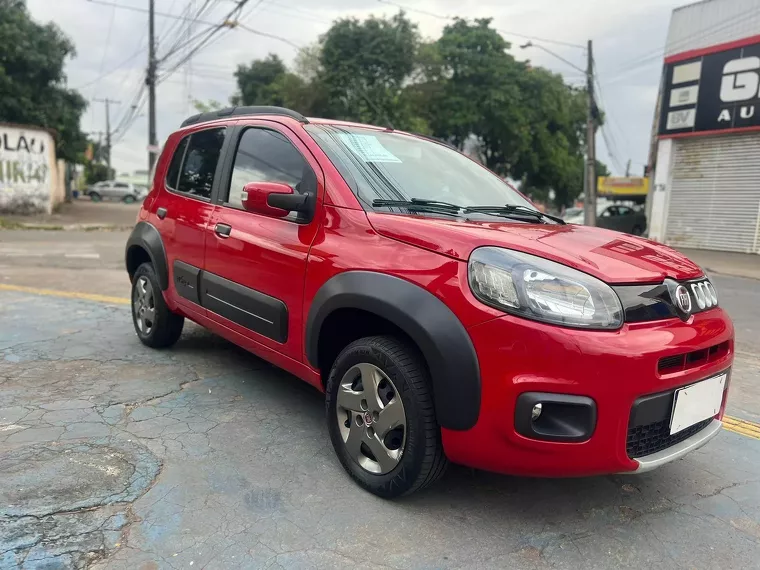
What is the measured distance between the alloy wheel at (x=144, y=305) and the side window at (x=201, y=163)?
0.85 m

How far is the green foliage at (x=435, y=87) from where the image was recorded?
93.1ft

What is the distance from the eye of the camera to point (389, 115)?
1113 inches

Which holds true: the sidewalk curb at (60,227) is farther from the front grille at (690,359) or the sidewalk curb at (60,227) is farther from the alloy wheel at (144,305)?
the front grille at (690,359)

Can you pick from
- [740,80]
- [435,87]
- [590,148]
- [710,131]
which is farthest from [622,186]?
[740,80]

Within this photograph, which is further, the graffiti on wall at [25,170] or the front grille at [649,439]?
the graffiti on wall at [25,170]

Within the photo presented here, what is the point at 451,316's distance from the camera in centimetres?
226

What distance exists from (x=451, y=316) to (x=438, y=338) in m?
0.10

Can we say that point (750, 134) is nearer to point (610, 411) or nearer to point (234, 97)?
point (610, 411)

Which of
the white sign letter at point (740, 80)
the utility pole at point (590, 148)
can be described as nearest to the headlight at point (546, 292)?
the white sign letter at point (740, 80)

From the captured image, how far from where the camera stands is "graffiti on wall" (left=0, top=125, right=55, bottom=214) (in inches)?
734

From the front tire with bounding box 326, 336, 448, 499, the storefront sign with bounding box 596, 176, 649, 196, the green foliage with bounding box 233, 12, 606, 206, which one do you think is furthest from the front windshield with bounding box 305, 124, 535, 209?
the storefront sign with bounding box 596, 176, 649, 196

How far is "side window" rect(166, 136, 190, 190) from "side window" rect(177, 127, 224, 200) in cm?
6

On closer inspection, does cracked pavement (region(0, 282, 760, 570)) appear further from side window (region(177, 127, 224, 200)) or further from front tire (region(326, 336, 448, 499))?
side window (region(177, 127, 224, 200))

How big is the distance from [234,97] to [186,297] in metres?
39.4
